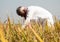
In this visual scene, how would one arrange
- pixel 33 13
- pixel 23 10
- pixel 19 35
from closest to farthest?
pixel 19 35 < pixel 33 13 < pixel 23 10

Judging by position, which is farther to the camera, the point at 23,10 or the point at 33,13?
the point at 23,10

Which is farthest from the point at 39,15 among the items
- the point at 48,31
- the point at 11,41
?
the point at 11,41

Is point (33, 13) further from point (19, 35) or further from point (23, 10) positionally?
point (19, 35)

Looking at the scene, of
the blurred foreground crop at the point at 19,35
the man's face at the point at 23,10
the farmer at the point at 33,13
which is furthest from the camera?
the man's face at the point at 23,10

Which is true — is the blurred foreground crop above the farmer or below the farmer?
above

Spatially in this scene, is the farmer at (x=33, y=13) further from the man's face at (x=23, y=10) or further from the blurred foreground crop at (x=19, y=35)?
the blurred foreground crop at (x=19, y=35)

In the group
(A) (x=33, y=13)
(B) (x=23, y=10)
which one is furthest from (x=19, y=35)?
(B) (x=23, y=10)

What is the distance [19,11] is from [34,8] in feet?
1.24

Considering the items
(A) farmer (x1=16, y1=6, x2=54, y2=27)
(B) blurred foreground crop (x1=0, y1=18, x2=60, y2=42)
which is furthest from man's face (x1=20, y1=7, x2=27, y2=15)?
(B) blurred foreground crop (x1=0, y1=18, x2=60, y2=42)

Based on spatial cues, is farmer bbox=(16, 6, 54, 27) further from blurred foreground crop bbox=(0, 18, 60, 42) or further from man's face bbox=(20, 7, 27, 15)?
blurred foreground crop bbox=(0, 18, 60, 42)

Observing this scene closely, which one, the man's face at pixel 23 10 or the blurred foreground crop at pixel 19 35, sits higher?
the blurred foreground crop at pixel 19 35

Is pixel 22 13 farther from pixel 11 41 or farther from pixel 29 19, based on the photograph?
pixel 11 41

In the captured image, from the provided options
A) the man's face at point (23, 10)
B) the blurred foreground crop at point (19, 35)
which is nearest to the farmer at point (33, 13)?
the man's face at point (23, 10)

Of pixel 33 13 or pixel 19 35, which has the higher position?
pixel 19 35
